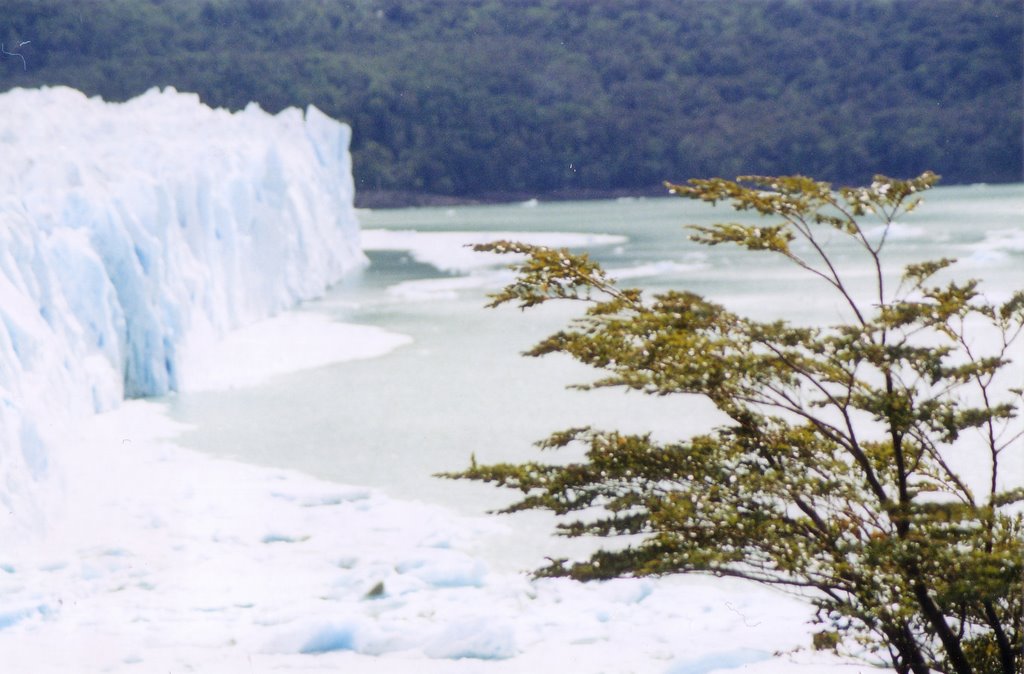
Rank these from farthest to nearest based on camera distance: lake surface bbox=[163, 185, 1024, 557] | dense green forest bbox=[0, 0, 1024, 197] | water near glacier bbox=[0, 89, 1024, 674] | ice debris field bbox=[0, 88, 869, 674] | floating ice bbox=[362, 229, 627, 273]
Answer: dense green forest bbox=[0, 0, 1024, 197], floating ice bbox=[362, 229, 627, 273], lake surface bbox=[163, 185, 1024, 557], water near glacier bbox=[0, 89, 1024, 674], ice debris field bbox=[0, 88, 869, 674]

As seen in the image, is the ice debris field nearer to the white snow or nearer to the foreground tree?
the white snow

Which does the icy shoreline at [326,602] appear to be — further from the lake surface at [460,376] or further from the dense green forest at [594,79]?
the dense green forest at [594,79]

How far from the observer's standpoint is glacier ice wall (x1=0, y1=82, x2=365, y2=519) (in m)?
9.89

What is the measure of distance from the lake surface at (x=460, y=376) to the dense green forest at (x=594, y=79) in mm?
10555

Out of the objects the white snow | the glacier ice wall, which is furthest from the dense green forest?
the white snow

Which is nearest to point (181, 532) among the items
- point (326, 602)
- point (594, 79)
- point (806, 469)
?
point (326, 602)

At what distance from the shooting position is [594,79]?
190 ft

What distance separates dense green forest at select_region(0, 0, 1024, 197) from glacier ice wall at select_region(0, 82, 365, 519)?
16717mm

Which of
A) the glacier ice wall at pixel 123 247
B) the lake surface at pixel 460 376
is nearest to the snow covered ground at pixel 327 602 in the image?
the glacier ice wall at pixel 123 247

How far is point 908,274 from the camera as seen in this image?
482 centimetres

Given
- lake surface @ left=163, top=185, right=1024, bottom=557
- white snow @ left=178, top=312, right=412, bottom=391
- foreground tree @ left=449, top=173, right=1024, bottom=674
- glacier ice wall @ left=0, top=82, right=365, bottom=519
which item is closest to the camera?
foreground tree @ left=449, top=173, right=1024, bottom=674

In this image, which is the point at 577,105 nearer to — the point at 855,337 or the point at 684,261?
the point at 684,261

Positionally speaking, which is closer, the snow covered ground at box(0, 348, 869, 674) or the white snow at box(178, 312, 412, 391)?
the snow covered ground at box(0, 348, 869, 674)

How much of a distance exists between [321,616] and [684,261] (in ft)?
85.9
